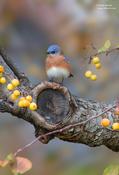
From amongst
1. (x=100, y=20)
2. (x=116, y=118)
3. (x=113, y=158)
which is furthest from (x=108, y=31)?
(x=116, y=118)

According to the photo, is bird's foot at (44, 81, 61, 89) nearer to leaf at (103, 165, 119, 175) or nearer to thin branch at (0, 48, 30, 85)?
thin branch at (0, 48, 30, 85)

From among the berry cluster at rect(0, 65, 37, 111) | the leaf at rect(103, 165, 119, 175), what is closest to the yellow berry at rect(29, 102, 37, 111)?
the berry cluster at rect(0, 65, 37, 111)

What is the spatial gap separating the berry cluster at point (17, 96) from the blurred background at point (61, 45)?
108 cm

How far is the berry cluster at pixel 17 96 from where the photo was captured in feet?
7.01

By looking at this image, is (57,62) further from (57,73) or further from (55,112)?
(55,112)

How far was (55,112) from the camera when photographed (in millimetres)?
2256

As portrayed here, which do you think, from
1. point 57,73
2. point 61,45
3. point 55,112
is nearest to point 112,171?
point 55,112

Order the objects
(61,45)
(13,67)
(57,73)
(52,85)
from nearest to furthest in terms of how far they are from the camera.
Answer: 1. (52,85)
2. (13,67)
3. (57,73)
4. (61,45)

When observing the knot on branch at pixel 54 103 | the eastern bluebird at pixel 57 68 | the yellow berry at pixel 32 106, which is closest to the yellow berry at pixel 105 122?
the knot on branch at pixel 54 103

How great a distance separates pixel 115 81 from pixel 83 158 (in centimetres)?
57

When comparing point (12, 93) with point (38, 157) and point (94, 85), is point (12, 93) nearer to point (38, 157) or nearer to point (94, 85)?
point (94, 85)

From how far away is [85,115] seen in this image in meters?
2.32

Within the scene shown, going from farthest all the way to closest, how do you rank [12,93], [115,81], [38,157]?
[38,157], [115,81], [12,93]

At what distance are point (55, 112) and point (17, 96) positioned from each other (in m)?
0.16
